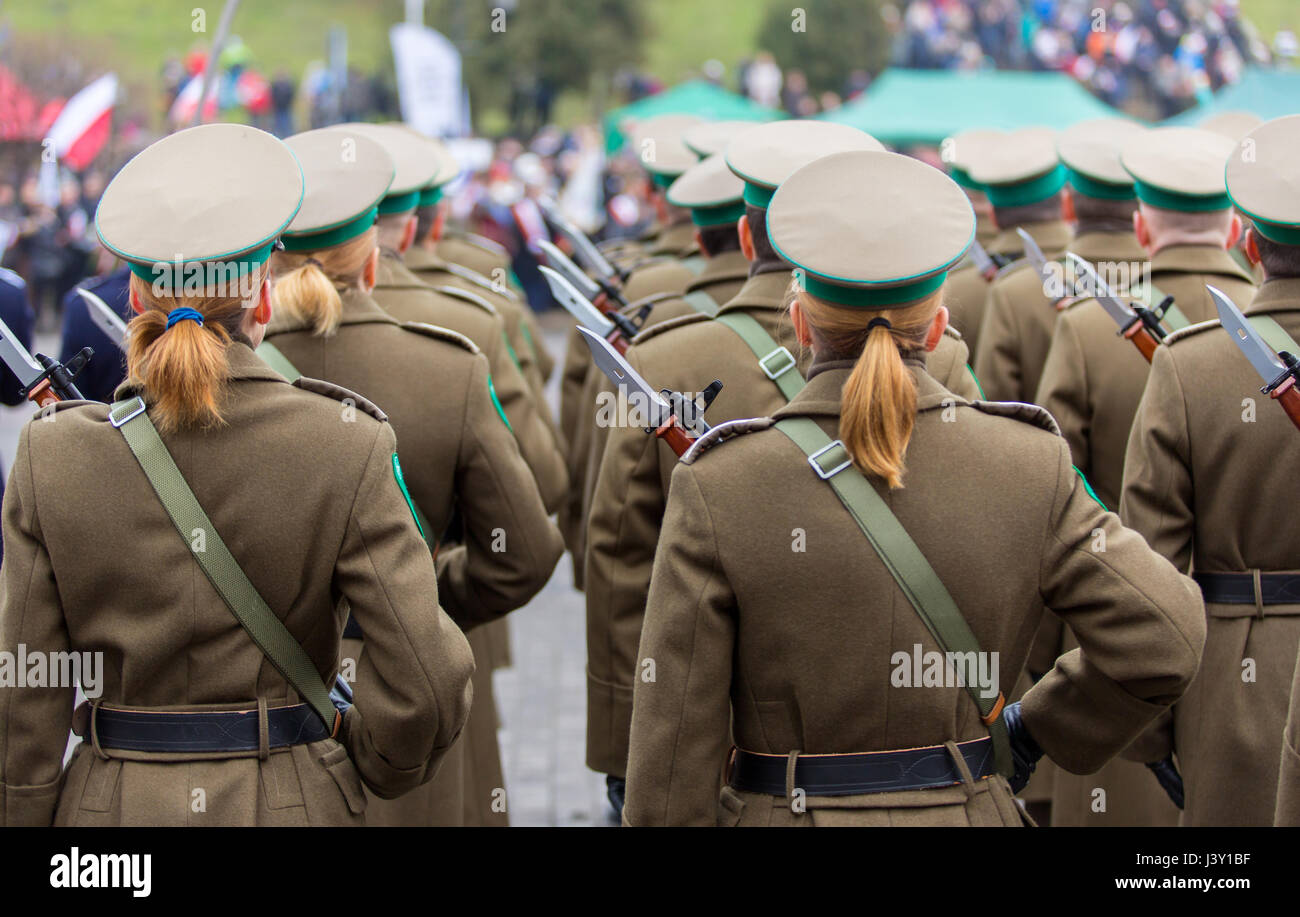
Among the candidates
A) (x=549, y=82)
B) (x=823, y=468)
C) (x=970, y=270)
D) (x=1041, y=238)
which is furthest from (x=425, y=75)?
(x=823, y=468)

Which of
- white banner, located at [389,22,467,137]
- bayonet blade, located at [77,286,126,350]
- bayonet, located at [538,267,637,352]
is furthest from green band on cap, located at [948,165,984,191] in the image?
white banner, located at [389,22,467,137]

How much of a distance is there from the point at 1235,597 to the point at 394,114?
30319 mm

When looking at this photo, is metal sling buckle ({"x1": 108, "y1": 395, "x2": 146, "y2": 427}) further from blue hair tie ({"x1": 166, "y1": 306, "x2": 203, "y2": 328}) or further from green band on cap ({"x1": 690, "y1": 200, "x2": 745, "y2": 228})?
green band on cap ({"x1": 690, "y1": 200, "x2": 745, "y2": 228})

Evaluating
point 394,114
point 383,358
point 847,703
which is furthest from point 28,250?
point 847,703

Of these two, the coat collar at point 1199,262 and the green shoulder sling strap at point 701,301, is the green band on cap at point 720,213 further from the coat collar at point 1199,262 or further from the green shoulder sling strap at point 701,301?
the coat collar at point 1199,262

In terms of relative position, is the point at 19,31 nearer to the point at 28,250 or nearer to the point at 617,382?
the point at 28,250

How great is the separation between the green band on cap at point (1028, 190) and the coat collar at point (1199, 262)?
1.55 m

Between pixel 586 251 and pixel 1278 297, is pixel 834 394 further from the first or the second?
pixel 586 251

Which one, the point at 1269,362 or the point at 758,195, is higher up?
the point at 758,195

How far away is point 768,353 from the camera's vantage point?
12.8ft

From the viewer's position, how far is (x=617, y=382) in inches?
126

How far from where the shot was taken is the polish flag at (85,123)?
18.3 metres

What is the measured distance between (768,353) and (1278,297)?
3.84ft

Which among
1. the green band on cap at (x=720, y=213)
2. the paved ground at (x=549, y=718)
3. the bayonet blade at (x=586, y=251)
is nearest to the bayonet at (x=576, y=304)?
the green band on cap at (x=720, y=213)
